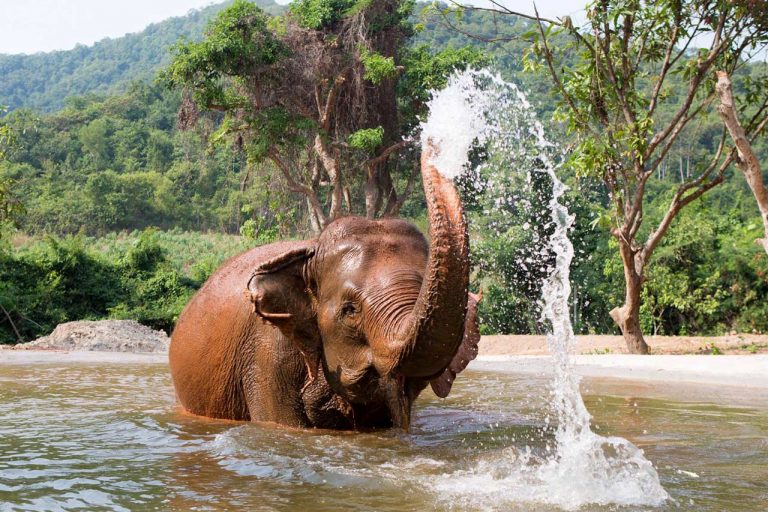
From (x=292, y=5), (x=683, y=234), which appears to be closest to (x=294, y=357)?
(x=683, y=234)

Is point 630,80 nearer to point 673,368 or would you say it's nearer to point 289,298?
point 673,368

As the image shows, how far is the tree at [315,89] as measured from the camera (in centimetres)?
2444

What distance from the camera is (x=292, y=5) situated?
91.1 feet

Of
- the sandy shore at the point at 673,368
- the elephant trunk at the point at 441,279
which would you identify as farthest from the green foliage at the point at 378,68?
the elephant trunk at the point at 441,279

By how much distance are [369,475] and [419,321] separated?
3.53 ft

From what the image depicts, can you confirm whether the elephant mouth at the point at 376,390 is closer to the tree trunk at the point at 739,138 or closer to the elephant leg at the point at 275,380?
the elephant leg at the point at 275,380

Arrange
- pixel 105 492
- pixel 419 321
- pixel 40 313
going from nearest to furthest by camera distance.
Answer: pixel 419 321
pixel 105 492
pixel 40 313

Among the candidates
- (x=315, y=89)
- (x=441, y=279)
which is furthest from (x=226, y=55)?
(x=441, y=279)

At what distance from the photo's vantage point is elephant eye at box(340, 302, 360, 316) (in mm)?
5035

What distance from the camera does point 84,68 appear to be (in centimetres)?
15462

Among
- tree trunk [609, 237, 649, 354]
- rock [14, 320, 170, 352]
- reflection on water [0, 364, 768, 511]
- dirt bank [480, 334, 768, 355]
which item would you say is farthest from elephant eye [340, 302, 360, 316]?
rock [14, 320, 170, 352]

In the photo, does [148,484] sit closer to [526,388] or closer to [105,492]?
[105,492]

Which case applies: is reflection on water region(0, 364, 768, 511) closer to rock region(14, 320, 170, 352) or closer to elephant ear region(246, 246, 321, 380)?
elephant ear region(246, 246, 321, 380)

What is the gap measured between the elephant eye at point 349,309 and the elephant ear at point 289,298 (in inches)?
15.6
